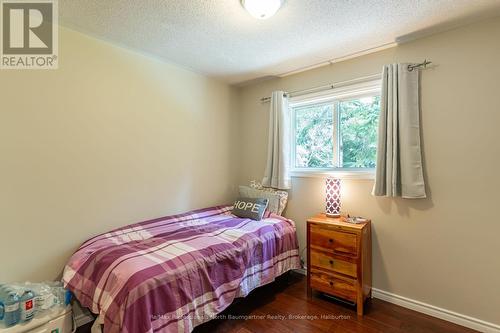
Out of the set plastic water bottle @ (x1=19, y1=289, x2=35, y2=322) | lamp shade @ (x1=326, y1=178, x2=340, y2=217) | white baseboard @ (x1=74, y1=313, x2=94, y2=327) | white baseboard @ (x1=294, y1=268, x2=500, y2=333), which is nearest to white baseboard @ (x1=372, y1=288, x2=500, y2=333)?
white baseboard @ (x1=294, y1=268, x2=500, y2=333)

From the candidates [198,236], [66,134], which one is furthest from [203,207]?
[66,134]

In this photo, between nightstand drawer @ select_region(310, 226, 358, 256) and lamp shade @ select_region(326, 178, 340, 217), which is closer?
nightstand drawer @ select_region(310, 226, 358, 256)

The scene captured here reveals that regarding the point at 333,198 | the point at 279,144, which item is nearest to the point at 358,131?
the point at 333,198

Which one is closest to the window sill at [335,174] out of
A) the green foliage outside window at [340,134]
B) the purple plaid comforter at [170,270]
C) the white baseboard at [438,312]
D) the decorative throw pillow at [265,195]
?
the green foliage outside window at [340,134]

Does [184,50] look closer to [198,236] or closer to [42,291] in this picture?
[198,236]

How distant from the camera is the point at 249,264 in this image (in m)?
2.10

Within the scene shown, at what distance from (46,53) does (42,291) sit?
1720mm

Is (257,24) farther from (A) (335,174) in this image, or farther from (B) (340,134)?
(A) (335,174)

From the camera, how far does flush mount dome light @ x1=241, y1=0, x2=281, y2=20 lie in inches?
64.5

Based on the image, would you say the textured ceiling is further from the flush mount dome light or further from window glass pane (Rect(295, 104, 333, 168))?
window glass pane (Rect(295, 104, 333, 168))

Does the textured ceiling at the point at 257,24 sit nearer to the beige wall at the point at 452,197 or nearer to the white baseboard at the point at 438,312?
the beige wall at the point at 452,197

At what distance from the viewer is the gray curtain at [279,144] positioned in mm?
2910

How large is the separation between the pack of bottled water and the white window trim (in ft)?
7.74

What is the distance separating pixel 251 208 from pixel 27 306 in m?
1.92
